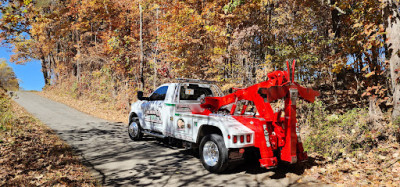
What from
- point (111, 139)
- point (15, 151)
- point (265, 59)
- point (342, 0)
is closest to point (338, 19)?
point (342, 0)

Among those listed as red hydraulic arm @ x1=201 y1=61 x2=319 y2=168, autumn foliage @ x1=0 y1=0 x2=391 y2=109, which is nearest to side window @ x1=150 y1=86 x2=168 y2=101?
red hydraulic arm @ x1=201 y1=61 x2=319 y2=168

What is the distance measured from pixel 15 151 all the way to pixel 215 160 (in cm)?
531

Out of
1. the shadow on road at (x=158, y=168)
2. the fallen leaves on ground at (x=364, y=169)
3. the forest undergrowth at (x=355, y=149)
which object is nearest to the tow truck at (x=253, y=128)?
the shadow on road at (x=158, y=168)

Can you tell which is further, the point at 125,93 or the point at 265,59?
the point at 125,93

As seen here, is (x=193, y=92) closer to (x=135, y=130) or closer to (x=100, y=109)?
(x=135, y=130)

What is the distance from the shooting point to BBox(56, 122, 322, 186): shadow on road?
5.01 meters

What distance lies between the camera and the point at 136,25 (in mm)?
20281

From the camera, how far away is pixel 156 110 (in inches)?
308

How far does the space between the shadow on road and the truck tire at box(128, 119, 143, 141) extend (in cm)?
35

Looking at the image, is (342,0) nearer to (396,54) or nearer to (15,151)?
(396,54)

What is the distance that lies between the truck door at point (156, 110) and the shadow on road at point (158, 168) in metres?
0.74

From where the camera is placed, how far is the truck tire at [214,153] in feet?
16.7

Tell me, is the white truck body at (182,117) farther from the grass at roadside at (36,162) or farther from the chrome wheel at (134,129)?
the grass at roadside at (36,162)

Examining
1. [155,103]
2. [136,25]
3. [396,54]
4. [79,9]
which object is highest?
[79,9]
